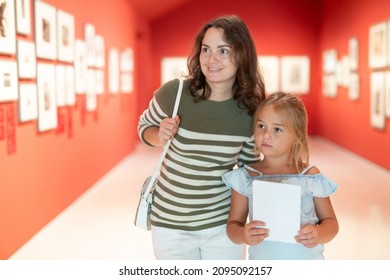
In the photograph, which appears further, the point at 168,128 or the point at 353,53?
the point at 353,53

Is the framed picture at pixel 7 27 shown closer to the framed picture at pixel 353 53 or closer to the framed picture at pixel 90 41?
the framed picture at pixel 90 41

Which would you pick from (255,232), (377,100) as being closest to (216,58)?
(255,232)

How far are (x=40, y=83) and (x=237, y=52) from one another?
2.69 metres

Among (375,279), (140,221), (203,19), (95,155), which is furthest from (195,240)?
(203,19)

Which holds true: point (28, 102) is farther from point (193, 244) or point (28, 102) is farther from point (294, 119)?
point (294, 119)

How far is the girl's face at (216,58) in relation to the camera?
1592 millimetres

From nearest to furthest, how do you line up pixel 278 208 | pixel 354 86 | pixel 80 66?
pixel 278 208, pixel 80 66, pixel 354 86

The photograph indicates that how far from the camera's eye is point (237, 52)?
5.25 ft

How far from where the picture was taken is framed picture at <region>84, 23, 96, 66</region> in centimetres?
550

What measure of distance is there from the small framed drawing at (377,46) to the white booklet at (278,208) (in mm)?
5590

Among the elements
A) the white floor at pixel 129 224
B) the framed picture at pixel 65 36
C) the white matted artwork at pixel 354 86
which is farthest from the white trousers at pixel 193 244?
the white matted artwork at pixel 354 86

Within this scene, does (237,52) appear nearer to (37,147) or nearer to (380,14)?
(37,147)

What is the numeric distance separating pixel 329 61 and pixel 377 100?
3.62 meters

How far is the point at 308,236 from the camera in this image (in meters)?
1.44
